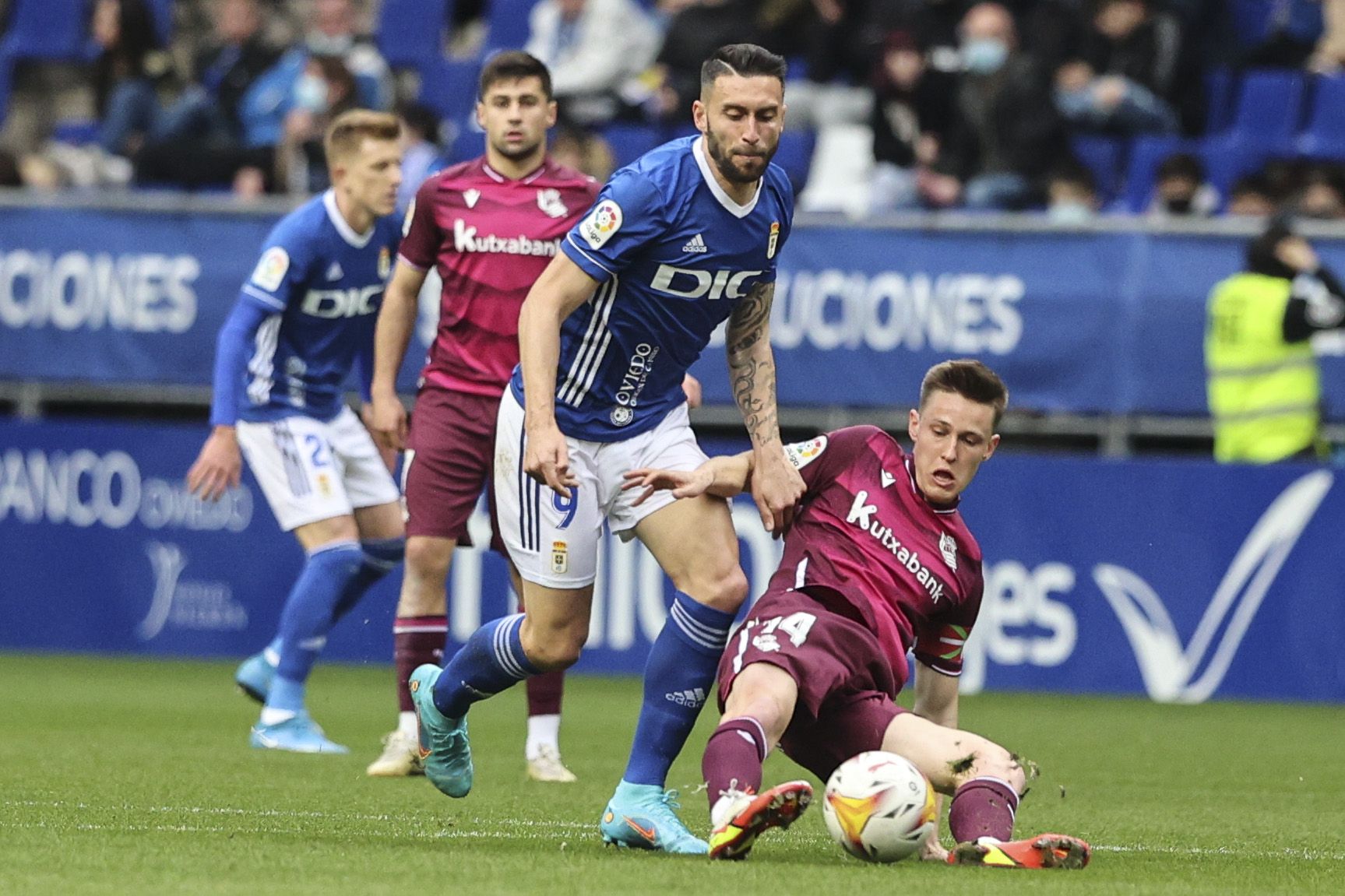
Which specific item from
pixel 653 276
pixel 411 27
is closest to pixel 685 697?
pixel 653 276

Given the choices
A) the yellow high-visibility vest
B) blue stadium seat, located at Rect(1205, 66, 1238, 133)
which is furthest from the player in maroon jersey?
blue stadium seat, located at Rect(1205, 66, 1238, 133)

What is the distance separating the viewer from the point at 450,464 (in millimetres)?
8227

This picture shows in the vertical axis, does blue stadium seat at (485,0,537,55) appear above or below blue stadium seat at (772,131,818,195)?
above

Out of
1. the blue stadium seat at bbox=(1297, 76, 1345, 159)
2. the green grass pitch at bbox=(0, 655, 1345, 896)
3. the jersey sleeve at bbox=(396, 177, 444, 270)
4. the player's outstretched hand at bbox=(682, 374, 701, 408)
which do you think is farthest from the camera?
the blue stadium seat at bbox=(1297, 76, 1345, 159)

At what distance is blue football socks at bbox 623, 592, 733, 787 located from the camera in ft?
19.9

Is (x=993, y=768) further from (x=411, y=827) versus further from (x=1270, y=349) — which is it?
(x=1270, y=349)

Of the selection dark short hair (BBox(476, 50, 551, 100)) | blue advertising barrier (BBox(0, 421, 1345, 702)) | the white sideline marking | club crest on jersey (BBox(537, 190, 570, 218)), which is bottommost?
blue advertising barrier (BBox(0, 421, 1345, 702))

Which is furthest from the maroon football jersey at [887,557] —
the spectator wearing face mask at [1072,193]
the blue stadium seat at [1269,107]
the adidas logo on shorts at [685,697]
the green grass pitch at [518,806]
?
the blue stadium seat at [1269,107]

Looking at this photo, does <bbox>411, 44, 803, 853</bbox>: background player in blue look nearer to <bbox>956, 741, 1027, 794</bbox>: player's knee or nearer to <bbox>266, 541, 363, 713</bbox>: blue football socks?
<bbox>956, 741, 1027, 794</bbox>: player's knee

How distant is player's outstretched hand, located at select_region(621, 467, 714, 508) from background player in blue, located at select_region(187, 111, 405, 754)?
10.4ft

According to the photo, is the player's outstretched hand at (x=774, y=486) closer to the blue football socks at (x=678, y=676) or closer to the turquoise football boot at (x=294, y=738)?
the blue football socks at (x=678, y=676)

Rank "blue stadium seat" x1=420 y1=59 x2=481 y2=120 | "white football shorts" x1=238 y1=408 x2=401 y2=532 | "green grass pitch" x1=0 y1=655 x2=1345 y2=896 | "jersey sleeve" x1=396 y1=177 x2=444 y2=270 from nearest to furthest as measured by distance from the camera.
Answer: "green grass pitch" x1=0 y1=655 x2=1345 y2=896 < "jersey sleeve" x1=396 y1=177 x2=444 y2=270 < "white football shorts" x1=238 y1=408 x2=401 y2=532 < "blue stadium seat" x1=420 y1=59 x2=481 y2=120

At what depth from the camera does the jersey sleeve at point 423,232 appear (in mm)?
8258

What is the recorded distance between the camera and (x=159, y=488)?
13.1 m
